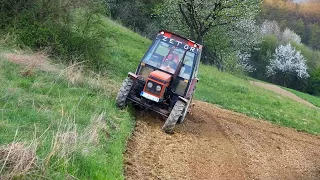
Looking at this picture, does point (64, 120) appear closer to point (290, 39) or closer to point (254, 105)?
point (254, 105)

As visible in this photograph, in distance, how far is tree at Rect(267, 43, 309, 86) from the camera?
194 feet

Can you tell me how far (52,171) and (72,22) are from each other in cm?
970

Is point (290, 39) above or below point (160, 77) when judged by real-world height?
above

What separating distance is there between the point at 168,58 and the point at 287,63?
169ft

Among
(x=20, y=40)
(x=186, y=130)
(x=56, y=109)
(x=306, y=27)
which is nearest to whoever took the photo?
(x=56, y=109)

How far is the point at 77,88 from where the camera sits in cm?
1052

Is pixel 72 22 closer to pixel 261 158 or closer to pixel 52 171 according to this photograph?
pixel 261 158

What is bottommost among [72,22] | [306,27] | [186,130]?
[186,130]

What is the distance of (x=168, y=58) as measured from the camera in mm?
11570

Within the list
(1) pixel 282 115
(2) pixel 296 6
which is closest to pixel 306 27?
→ (2) pixel 296 6

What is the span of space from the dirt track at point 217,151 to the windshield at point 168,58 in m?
1.36

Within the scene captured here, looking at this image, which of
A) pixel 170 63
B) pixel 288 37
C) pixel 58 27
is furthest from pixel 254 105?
pixel 288 37

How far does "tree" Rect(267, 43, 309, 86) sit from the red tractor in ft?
165

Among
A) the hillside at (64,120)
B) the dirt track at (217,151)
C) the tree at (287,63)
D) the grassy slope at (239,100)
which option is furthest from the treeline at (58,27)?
the tree at (287,63)
